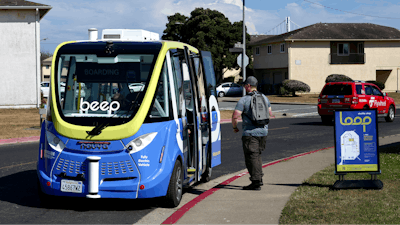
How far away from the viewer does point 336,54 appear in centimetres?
5491

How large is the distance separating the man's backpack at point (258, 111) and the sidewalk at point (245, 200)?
1173 millimetres

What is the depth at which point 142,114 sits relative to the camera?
6824mm

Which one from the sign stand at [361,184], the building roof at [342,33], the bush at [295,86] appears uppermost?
the building roof at [342,33]

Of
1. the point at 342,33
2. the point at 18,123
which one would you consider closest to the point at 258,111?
the point at 18,123

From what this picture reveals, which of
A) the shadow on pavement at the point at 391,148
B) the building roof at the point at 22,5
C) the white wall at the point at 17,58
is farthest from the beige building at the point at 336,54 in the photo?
the shadow on pavement at the point at 391,148

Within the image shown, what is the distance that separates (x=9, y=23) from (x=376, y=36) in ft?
129

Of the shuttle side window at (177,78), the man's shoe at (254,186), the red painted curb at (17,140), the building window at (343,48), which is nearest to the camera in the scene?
the shuttle side window at (177,78)

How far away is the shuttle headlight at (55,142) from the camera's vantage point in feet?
22.5

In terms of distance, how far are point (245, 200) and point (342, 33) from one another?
51.4 metres

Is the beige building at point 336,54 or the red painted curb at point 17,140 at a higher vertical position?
the beige building at point 336,54

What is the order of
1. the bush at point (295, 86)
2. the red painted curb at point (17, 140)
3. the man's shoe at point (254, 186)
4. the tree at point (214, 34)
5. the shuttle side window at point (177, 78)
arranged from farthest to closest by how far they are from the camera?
the tree at point (214, 34) < the bush at point (295, 86) < the red painted curb at point (17, 140) < the man's shoe at point (254, 186) < the shuttle side window at point (177, 78)

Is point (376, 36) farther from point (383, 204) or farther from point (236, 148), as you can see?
point (383, 204)

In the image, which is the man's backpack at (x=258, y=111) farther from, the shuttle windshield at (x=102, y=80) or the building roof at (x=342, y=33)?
the building roof at (x=342, y=33)

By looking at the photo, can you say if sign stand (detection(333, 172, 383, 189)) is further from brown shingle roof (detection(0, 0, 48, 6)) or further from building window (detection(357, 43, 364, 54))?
building window (detection(357, 43, 364, 54))
